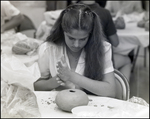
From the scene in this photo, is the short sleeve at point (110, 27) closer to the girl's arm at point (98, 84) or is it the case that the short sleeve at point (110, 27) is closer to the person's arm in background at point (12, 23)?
the person's arm in background at point (12, 23)

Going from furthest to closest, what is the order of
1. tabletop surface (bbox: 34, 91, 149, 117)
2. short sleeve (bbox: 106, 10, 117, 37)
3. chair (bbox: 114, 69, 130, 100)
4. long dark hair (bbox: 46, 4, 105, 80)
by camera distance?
short sleeve (bbox: 106, 10, 117, 37)
chair (bbox: 114, 69, 130, 100)
long dark hair (bbox: 46, 4, 105, 80)
tabletop surface (bbox: 34, 91, 149, 117)

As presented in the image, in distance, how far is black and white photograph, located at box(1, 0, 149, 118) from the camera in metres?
1.03

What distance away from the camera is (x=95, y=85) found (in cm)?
128

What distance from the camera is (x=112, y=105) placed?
3.72ft

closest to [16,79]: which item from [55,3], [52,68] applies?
[52,68]

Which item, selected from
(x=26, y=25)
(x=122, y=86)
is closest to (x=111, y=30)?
(x=26, y=25)

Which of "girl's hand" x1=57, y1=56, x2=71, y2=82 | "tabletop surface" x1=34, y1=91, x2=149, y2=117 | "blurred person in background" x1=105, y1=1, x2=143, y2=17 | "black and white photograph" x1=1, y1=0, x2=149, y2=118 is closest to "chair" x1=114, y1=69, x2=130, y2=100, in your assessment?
"black and white photograph" x1=1, y1=0, x2=149, y2=118

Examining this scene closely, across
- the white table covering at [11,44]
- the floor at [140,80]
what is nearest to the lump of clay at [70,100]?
the white table covering at [11,44]

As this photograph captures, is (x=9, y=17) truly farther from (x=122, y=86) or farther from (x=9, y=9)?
(x=122, y=86)

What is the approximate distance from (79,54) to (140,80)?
1.94 metres

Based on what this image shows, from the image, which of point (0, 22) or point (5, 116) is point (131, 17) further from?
point (5, 116)

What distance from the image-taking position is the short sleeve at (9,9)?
1.84 metres

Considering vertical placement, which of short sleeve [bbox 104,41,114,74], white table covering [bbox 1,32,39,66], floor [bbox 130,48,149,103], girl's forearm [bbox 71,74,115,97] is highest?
short sleeve [bbox 104,41,114,74]

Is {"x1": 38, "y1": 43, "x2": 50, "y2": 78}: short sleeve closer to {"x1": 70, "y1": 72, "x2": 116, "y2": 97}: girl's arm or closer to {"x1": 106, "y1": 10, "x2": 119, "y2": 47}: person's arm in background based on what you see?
{"x1": 70, "y1": 72, "x2": 116, "y2": 97}: girl's arm
